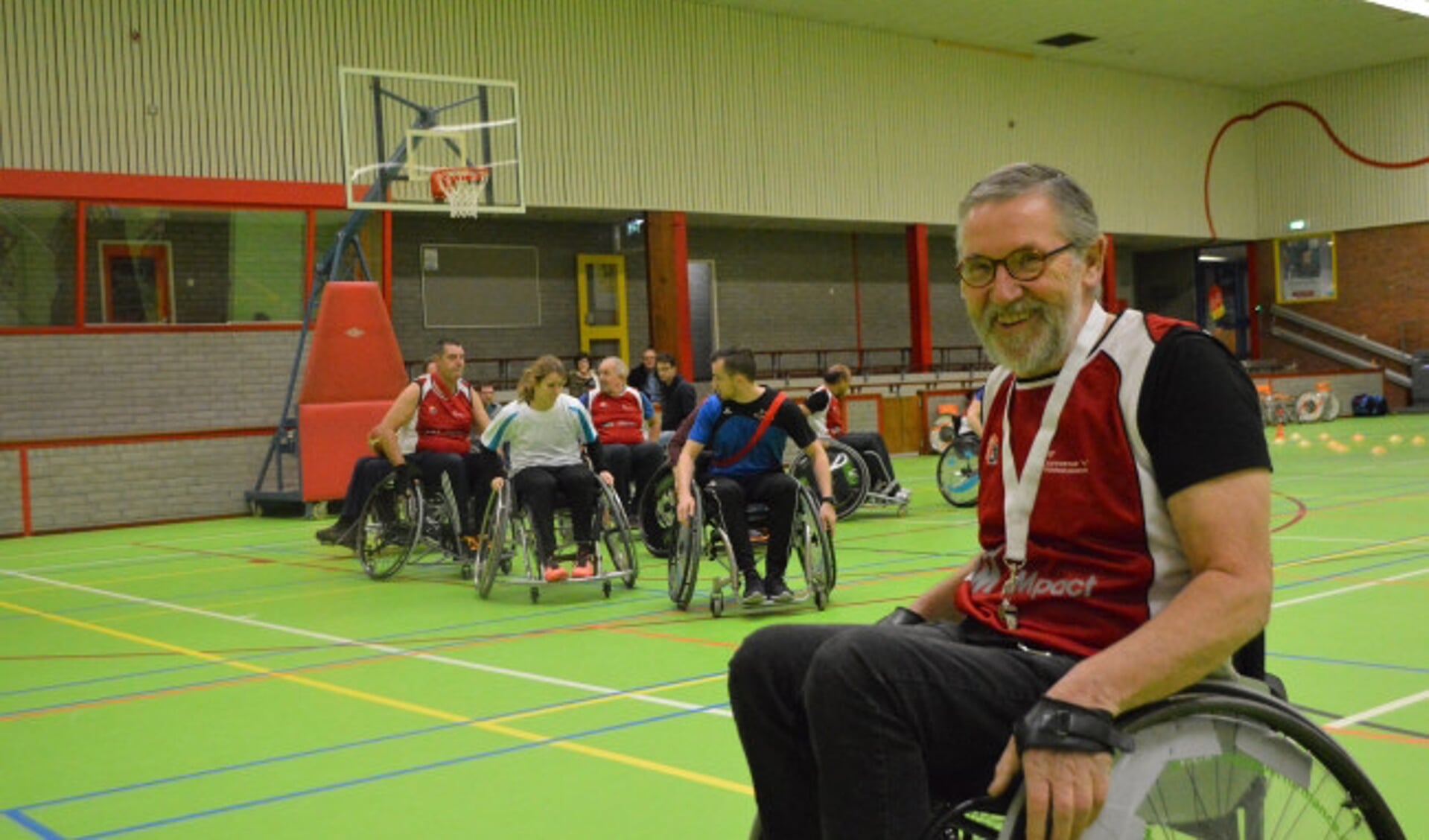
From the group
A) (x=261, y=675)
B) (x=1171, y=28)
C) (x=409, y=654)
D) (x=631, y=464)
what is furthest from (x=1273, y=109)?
(x=261, y=675)

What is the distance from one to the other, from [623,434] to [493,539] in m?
2.86

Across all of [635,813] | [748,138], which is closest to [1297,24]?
[748,138]

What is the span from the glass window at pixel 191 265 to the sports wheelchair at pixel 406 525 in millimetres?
7154

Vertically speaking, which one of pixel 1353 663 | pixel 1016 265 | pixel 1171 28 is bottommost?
pixel 1353 663

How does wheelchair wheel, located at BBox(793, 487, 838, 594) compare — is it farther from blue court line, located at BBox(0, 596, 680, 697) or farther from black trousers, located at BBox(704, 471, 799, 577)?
blue court line, located at BBox(0, 596, 680, 697)

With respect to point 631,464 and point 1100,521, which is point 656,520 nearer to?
point 631,464

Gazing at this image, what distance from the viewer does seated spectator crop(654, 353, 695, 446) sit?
38.1 ft

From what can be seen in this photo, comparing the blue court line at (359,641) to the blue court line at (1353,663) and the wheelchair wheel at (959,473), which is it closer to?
the blue court line at (1353,663)

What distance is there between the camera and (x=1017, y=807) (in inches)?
65.8

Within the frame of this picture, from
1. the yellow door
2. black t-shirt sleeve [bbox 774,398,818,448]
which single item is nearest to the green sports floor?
black t-shirt sleeve [bbox 774,398,818,448]

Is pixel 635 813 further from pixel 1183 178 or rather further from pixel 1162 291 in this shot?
pixel 1162 291

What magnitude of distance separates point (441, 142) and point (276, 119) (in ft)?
8.52

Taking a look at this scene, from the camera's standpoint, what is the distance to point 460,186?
611 inches

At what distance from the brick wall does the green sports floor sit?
63.1 feet
